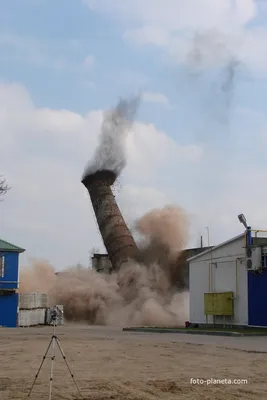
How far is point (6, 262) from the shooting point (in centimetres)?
4516

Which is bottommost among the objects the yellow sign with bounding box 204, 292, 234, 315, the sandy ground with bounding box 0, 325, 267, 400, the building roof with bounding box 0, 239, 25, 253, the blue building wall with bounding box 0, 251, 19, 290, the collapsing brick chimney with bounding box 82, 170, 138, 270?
the sandy ground with bounding box 0, 325, 267, 400

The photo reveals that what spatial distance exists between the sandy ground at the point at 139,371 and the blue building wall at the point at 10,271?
76.5ft

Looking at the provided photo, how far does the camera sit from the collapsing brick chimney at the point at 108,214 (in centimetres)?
4634

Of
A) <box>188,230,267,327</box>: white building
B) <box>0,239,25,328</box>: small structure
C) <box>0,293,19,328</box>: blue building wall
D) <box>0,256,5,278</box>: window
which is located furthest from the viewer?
<box>0,256,5,278</box>: window

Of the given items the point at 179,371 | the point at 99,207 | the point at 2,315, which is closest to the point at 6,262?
the point at 2,315

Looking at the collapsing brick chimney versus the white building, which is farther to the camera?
the collapsing brick chimney

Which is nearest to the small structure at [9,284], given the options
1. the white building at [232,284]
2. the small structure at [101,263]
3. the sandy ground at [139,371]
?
the small structure at [101,263]

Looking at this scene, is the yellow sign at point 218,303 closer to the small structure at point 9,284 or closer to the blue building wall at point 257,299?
the blue building wall at point 257,299

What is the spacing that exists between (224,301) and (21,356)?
18711 millimetres

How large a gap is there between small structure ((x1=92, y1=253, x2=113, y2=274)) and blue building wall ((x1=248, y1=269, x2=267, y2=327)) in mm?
22615

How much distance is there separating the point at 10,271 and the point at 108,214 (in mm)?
8754

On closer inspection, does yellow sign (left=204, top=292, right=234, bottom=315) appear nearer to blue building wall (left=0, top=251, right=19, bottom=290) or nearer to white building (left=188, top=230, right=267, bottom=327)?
white building (left=188, top=230, right=267, bottom=327)

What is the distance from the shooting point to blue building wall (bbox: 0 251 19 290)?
4459cm

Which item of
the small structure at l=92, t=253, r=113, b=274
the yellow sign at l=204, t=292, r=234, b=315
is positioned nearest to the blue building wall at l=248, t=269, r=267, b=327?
the yellow sign at l=204, t=292, r=234, b=315
